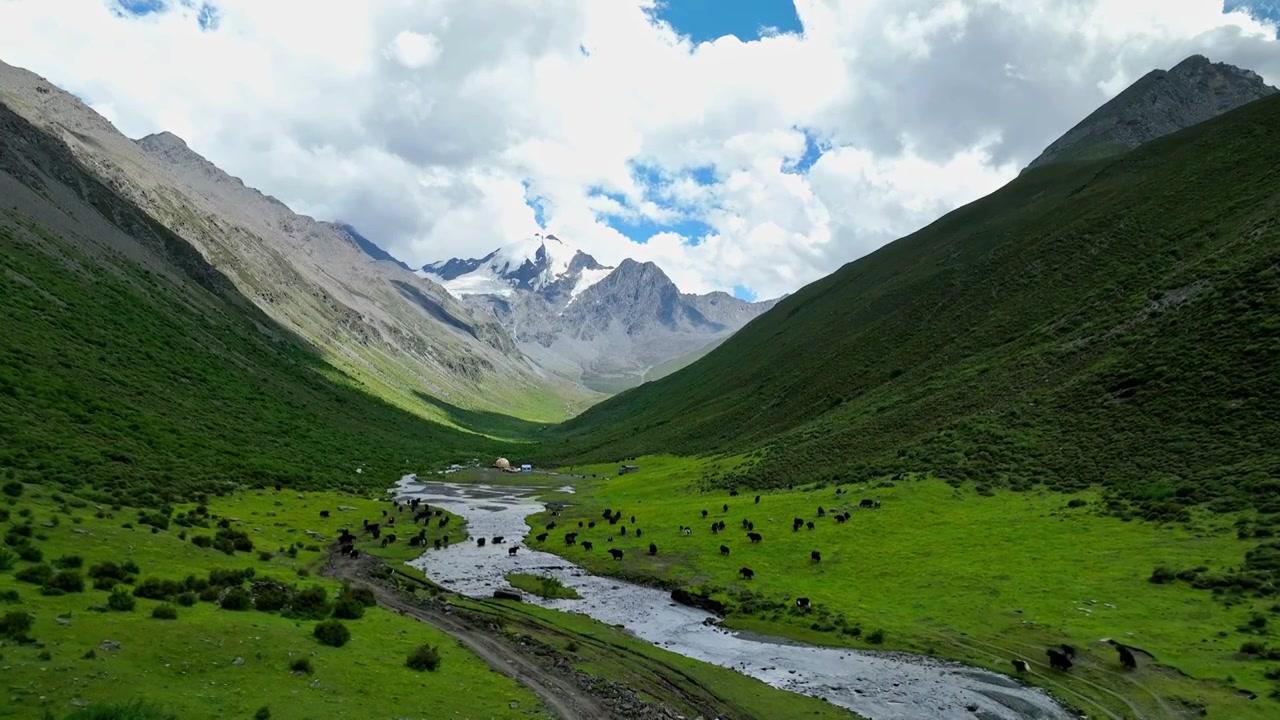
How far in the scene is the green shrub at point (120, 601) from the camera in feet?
93.2

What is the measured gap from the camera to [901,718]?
30.2 meters

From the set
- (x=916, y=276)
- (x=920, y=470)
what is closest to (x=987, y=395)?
(x=920, y=470)

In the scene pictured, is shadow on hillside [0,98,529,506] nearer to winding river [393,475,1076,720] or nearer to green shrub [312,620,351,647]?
winding river [393,475,1076,720]

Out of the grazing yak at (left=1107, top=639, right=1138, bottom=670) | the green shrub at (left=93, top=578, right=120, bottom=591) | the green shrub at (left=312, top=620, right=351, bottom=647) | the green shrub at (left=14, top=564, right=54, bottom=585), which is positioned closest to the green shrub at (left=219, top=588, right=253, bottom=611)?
the green shrub at (left=93, top=578, right=120, bottom=591)

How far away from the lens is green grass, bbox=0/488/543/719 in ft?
71.4

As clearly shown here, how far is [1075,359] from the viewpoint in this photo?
287ft

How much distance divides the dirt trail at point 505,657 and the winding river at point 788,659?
21.9 ft

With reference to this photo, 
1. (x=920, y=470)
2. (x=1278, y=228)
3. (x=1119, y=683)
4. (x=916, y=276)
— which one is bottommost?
(x=1119, y=683)

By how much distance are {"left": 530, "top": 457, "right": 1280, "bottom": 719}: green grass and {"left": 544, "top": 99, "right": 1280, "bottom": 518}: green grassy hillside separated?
666 cm

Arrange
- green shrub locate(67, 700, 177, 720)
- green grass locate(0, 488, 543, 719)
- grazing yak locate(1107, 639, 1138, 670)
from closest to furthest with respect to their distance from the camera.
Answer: green shrub locate(67, 700, 177, 720)
green grass locate(0, 488, 543, 719)
grazing yak locate(1107, 639, 1138, 670)

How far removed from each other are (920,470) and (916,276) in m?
111

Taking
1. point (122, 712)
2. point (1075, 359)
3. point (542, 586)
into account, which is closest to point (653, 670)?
point (542, 586)

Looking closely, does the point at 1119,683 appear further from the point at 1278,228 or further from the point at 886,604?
the point at 1278,228

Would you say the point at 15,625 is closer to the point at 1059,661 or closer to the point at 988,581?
the point at 1059,661
